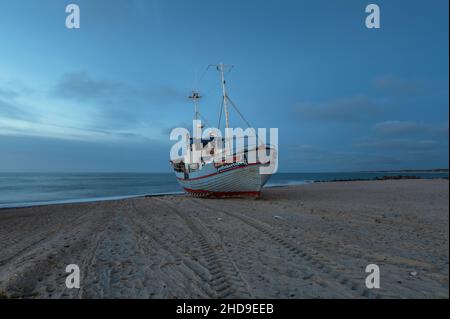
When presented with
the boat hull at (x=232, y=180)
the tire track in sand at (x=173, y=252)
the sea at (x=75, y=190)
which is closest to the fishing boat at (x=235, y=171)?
the boat hull at (x=232, y=180)

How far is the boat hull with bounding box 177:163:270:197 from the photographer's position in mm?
19812

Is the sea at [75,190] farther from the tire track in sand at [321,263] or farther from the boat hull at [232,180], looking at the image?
the boat hull at [232,180]

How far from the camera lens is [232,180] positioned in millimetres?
20344

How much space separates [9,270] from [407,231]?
35.1 feet

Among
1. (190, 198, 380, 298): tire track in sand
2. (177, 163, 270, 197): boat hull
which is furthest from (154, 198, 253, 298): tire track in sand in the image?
(177, 163, 270, 197): boat hull

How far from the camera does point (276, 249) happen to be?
21.7 feet

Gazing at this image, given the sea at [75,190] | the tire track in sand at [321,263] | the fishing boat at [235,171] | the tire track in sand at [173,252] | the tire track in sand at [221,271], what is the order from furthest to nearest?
the sea at [75,190] < the fishing boat at [235,171] < the tire track in sand at [173,252] < the tire track in sand at [221,271] < the tire track in sand at [321,263]

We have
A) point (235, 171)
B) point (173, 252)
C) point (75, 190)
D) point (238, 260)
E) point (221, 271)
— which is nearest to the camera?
point (221, 271)

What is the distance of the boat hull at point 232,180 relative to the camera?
19812mm

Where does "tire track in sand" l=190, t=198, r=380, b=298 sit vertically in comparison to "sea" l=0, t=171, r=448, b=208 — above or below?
above

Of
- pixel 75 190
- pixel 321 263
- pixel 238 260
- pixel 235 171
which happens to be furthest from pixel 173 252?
pixel 75 190

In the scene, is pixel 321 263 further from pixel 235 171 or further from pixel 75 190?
pixel 75 190

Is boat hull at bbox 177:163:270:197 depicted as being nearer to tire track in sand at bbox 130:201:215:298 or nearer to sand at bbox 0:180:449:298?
tire track in sand at bbox 130:201:215:298
